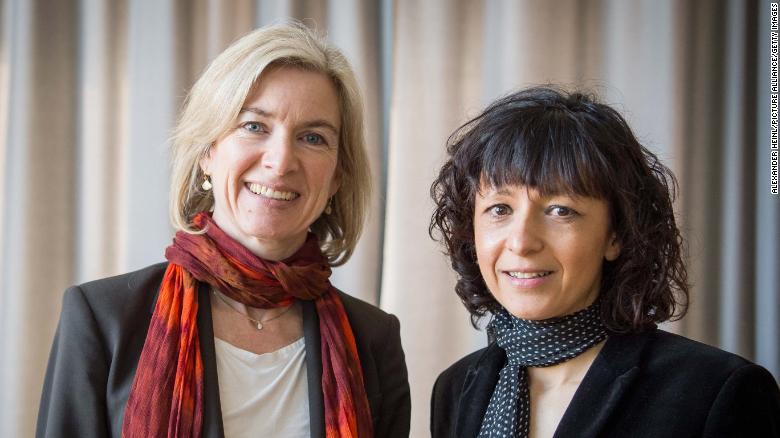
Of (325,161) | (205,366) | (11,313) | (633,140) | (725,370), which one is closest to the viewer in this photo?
(725,370)

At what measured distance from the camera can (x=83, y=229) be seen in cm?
296

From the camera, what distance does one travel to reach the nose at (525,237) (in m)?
1.58

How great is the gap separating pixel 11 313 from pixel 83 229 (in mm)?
390

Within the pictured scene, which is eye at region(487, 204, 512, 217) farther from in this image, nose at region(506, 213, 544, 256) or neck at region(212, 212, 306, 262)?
neck at region(212, 212, 306, 262)

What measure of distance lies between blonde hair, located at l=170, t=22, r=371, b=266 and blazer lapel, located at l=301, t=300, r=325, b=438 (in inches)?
9.4

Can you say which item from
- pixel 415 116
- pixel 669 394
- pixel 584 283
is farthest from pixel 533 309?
pixel 415 116

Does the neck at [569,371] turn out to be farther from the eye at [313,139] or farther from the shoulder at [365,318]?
the eye at [313,139]

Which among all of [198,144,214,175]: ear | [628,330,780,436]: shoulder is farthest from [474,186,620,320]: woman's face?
[198,144,214,175]: ear

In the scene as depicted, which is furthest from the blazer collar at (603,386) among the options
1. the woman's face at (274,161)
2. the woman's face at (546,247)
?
the woman's face at (274,161)

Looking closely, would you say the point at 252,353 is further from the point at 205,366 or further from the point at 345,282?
the point at 345,282

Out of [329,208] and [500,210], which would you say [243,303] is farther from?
[500,210]

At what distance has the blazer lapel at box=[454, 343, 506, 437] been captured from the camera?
1788 millimetres

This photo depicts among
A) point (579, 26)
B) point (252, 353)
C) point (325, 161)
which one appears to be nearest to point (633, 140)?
point (325, 161)

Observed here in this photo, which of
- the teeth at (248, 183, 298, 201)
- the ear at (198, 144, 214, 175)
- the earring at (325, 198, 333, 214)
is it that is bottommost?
the earring at (325, 198, 333, 214)
